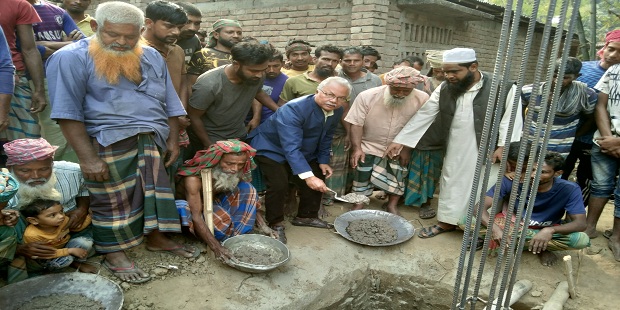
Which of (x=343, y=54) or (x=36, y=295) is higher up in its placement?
(x=343, y=54)

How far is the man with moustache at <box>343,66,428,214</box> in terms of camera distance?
4441mm

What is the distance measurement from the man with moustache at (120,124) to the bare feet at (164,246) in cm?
16

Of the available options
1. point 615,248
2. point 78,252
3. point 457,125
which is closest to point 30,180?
point 78,252

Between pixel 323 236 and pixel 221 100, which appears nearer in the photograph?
pixel 221 100

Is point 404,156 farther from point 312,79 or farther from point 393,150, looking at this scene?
point 312,79

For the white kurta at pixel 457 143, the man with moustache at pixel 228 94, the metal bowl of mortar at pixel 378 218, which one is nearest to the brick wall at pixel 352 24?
the white kurta at pixel 457 143

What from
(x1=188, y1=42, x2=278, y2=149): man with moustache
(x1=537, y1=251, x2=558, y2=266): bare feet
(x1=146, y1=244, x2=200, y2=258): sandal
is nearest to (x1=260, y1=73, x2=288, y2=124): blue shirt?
(x1=188, y1=42, x2=278, y2=149): man with moustache

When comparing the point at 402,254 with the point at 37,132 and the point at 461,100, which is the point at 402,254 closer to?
the point at 461,100

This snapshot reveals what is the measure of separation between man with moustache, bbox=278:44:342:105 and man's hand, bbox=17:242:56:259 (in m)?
2.52

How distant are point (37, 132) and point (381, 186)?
3199mm

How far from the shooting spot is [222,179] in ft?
11.4

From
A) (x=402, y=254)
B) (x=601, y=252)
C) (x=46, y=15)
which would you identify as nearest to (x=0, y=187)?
(x=46, y=15)

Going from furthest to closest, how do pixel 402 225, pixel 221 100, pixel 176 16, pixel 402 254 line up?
pixel 402 225 → pixel 402 254 → pixel 221 100 → pixel 176 16

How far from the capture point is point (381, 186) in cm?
462
